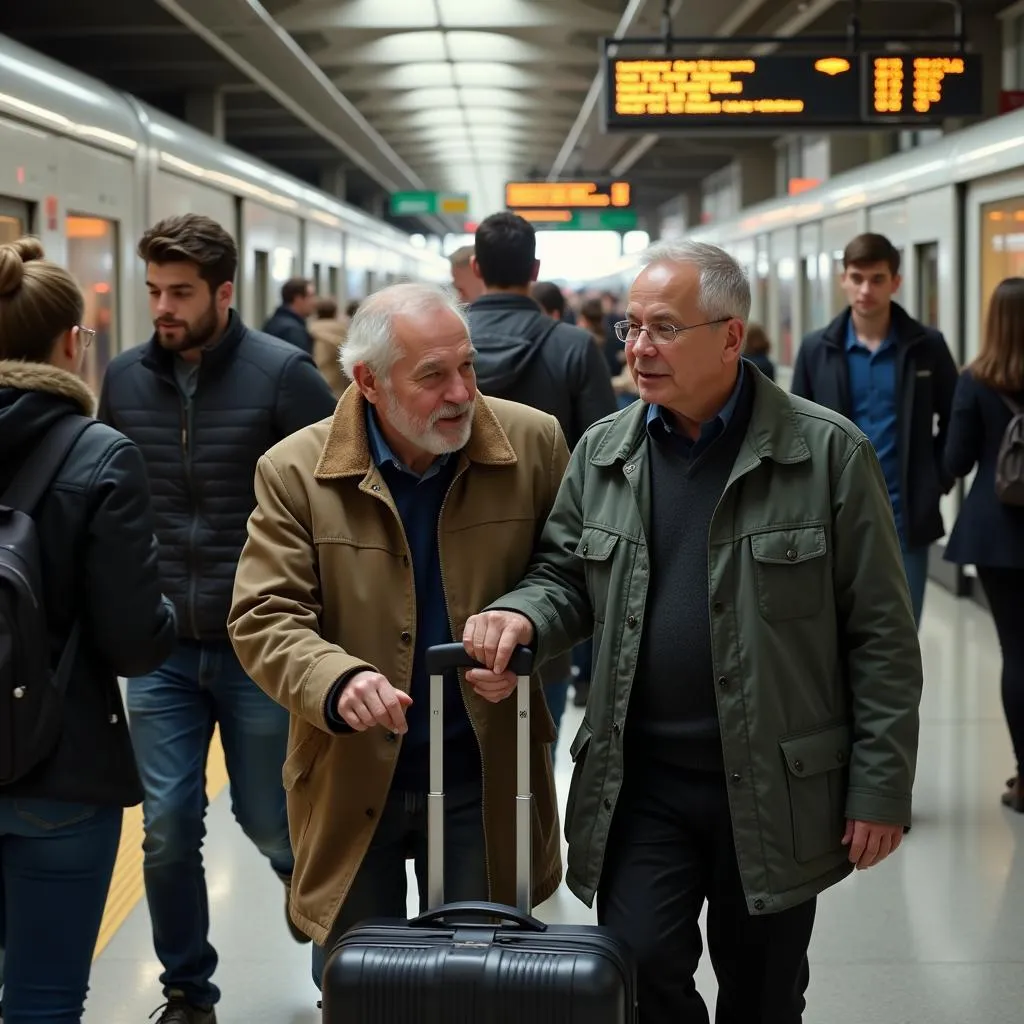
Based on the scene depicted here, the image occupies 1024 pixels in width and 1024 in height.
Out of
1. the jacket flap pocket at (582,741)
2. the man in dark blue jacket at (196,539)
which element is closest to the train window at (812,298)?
the man in dark blue jacket at (196,539)

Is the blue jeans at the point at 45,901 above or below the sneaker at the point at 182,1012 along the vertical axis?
above

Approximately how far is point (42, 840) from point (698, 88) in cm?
715

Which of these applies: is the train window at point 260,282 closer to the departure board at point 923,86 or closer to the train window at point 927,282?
the train window at point 927,282

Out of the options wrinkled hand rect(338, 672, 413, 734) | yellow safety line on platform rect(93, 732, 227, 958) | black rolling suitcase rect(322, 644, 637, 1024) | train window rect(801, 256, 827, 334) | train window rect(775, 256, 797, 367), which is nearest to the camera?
black rolling suitcase rect(322, 644, 637, 1024)

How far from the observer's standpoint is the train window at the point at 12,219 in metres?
5.89

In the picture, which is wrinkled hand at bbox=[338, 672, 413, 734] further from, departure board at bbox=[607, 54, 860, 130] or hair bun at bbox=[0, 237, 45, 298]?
departure board at bbox=[607, 54, 860, 130]

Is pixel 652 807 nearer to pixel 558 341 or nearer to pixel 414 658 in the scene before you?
pixel 414 658

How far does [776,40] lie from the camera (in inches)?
337

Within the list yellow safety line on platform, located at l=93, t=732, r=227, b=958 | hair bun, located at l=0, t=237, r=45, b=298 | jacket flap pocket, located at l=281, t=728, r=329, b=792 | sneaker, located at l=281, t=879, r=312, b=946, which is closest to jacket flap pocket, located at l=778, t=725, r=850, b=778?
jacket flap pocket, located at l=281, t=728, r=329, b=792

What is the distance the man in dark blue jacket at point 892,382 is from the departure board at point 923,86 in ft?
12.5

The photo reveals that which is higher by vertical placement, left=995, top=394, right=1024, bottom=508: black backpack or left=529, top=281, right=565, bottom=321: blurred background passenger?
left=529, top=281, right=565, bottom=321: blurred background passenger

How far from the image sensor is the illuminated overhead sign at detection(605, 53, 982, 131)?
8773 mm

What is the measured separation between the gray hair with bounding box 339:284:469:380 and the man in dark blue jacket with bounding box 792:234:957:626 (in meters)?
2.76

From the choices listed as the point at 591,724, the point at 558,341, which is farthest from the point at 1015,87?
the point at 591,724
